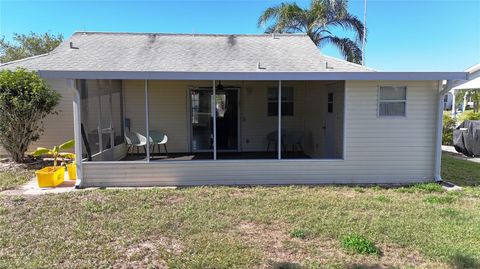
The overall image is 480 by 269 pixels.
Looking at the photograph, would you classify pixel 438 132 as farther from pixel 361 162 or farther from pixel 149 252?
pixel 149 252

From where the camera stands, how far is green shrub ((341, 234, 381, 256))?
13.6 feet

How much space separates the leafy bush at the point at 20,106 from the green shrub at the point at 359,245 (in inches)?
326

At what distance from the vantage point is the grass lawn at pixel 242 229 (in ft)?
13.1

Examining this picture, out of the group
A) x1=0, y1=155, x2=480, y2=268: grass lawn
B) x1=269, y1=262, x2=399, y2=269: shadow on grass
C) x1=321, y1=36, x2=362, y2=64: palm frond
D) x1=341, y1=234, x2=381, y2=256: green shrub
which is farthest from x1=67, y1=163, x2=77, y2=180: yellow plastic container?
x1=321, y1=36, x2=362, y2=64: palm frond

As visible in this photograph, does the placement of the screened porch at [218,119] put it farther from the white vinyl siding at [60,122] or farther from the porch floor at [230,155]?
the white vinyl siding at [60,122]

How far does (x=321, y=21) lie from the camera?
689 inches

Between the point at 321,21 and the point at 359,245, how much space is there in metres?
15.1

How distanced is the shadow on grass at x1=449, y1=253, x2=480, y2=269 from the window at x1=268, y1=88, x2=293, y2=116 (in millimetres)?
7812

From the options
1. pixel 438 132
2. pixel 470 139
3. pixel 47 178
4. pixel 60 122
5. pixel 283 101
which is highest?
pixel 283 101

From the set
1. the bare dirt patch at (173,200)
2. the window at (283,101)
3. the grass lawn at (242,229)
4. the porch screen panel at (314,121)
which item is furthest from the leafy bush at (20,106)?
A: the porch screen panel at (314,121)

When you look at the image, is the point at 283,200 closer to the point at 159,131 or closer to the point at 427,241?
the point at 427,241

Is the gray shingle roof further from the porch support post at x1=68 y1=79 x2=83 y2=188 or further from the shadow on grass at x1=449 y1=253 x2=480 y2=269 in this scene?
the shadow on grass at x1=449 y1=253 x2=480 y2=269

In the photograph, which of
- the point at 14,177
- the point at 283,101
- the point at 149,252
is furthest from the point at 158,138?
the point at 149,252

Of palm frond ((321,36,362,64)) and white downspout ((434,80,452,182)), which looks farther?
palm frond ((321,36,362,64))
